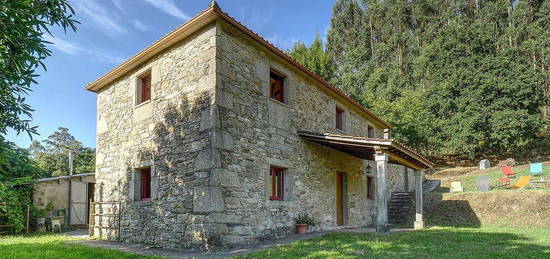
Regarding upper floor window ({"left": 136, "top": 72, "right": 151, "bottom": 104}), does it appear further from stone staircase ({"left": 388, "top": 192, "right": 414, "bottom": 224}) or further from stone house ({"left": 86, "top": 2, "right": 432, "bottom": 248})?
stone staircase ({"left": 388, "top": 192, "right": 414, "bottom": 224})

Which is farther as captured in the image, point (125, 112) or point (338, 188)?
point (338, 188)

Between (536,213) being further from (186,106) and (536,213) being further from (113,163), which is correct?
(113,163)

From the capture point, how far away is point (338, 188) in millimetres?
12453

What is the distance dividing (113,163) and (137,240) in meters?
2.70

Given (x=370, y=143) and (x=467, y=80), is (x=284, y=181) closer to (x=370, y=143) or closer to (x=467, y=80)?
(x=370, y=143)

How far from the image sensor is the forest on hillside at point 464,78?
82.1 ft

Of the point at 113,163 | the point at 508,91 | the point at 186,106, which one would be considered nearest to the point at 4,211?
the point at 113,163

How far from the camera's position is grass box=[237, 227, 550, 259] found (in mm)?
6215

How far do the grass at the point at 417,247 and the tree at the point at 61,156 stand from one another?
24879 millimetres

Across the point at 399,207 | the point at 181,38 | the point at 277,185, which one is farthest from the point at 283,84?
the point at 399,207

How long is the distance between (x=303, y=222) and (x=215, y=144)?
3872 millimetres

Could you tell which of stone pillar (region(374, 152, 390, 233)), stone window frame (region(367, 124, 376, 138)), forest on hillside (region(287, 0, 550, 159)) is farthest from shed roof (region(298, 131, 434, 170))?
forest on hillside (region(287, 0, 550, 159))

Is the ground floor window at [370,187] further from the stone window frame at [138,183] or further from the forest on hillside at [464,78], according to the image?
the forest on hillside at [464,78]

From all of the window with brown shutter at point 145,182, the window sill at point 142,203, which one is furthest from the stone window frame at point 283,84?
the window sill at point 142,203
